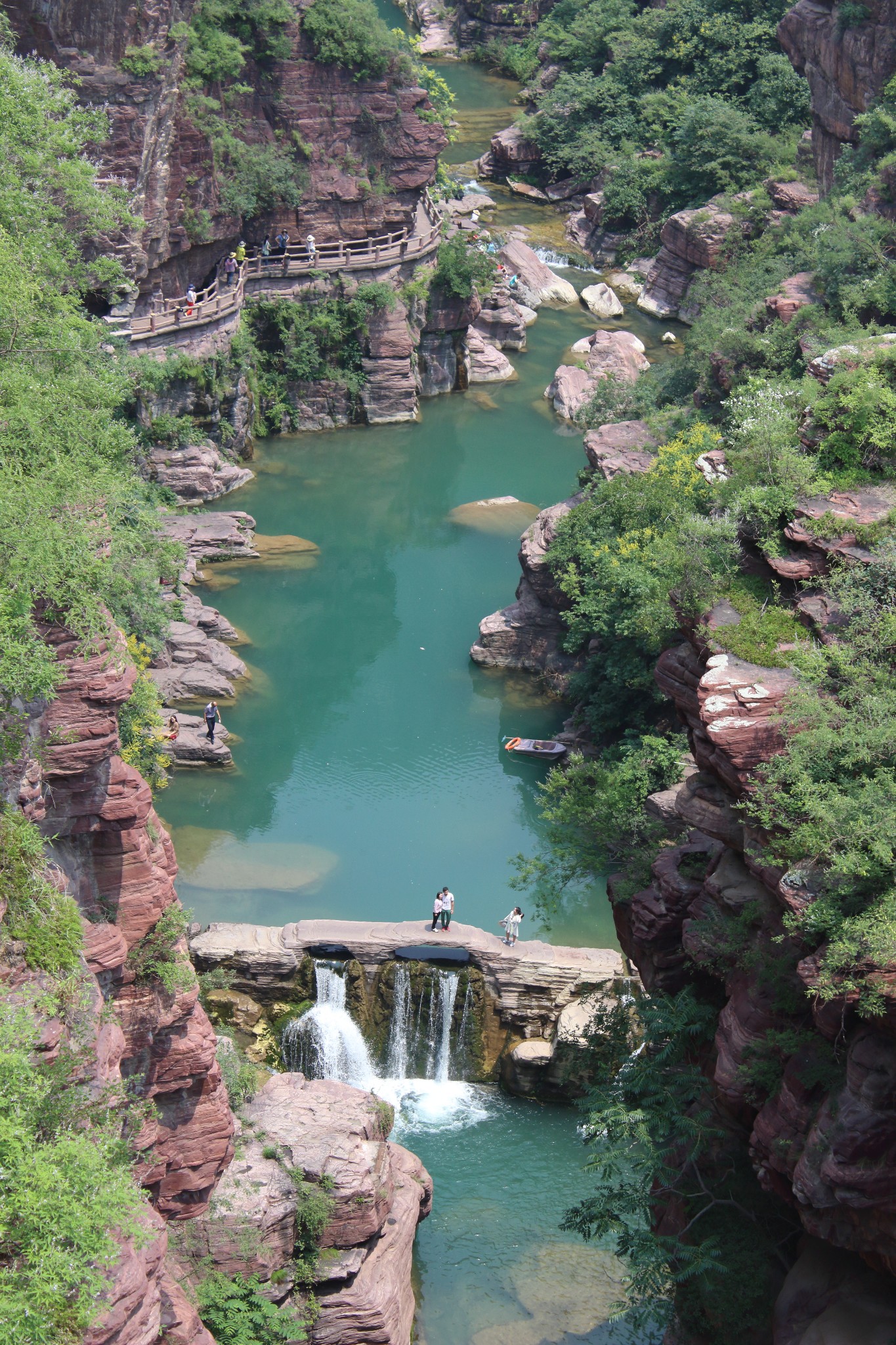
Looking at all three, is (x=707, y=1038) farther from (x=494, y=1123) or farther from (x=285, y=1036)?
(x=285, y=1036)

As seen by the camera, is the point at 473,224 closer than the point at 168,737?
No

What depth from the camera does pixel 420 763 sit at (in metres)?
36.4

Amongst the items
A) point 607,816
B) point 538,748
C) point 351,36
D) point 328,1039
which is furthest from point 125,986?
point 351,36

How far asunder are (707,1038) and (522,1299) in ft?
21.7

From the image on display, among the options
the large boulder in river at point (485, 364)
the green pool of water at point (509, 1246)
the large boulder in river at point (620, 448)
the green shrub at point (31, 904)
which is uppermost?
the green shrub at point (31, 904)

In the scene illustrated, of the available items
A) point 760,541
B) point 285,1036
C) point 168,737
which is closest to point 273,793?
point 168,737

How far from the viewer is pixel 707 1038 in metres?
21.0

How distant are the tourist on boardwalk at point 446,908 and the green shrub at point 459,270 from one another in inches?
1133

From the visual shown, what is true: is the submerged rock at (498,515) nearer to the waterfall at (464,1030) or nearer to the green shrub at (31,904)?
the waterfall at (464,1030)

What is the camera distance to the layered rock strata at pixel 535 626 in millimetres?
38375

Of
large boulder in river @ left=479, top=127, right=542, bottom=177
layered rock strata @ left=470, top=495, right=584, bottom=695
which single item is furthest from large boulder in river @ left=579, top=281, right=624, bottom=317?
layered rock strata @ left=470, top=495, right=584, bottom=695

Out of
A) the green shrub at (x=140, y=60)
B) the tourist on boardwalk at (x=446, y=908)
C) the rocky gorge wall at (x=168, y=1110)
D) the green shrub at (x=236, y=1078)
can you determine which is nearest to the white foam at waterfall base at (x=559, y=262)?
the green shrub at (x=140, y=60)

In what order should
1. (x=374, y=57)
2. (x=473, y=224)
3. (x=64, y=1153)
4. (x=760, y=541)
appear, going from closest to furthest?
1. (x=64, y=1153)
2. (x=760, y=541)
3. (x=374, y=57)
4. (x=473, y=224)

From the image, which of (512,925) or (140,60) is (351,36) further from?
(512,925)
